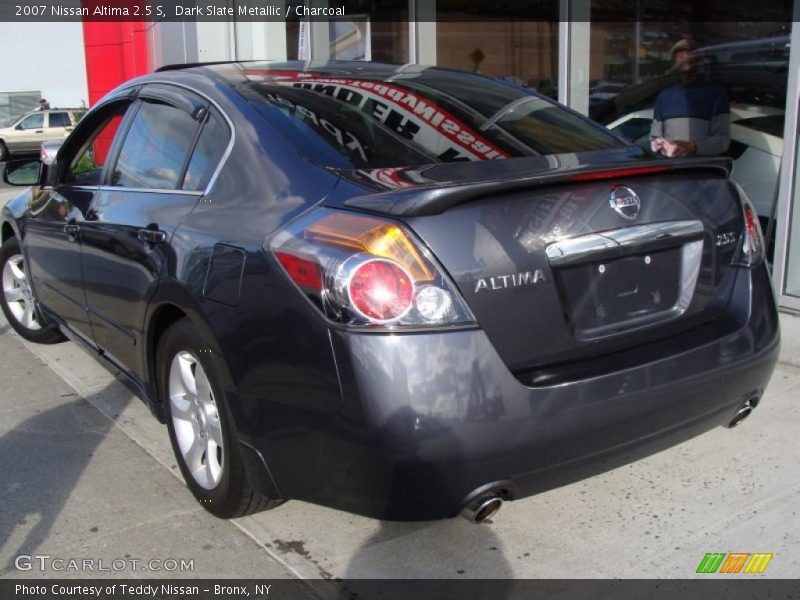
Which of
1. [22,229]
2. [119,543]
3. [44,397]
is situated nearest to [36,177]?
[22,229]

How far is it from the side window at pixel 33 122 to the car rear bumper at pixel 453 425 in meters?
30.8

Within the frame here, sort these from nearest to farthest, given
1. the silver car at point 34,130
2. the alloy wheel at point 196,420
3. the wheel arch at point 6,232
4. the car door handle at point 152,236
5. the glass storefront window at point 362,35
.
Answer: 1. the alloy wheel at point 196,420
2. the car door handle at point 152,236
3. the wheel arch at point 6,232
4. the glass storefront window at point 362,35
5. the silver car at point 34,130

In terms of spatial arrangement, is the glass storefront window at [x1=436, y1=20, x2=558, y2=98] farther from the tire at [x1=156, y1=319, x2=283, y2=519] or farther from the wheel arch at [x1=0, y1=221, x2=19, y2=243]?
the tire at [x1=156, y1=319, x2=283, y2=519]

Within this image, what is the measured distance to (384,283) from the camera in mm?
2379

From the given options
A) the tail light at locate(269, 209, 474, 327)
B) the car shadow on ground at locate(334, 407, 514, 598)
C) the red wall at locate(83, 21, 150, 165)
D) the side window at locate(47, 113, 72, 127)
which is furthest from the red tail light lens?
the side window at locate(47, 113, 72, 127)

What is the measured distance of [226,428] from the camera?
2.91 m

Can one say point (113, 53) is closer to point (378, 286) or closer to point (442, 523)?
point (442, 523)

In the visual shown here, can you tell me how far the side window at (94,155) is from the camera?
4246 mm

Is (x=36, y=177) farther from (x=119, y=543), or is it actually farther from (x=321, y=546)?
(x=321, y=546)

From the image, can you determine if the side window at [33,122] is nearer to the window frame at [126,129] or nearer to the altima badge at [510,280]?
the window frame at [126,129]

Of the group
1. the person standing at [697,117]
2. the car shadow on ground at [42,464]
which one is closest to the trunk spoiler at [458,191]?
the car shadow on ground at [42,464]

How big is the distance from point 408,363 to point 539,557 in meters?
1.08

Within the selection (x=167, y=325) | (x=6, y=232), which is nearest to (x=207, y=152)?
(x=167, y=325)

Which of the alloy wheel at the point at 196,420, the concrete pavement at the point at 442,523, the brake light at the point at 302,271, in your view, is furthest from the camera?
the alloy wheel at the point at 196,420
